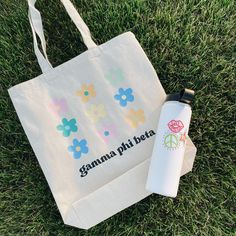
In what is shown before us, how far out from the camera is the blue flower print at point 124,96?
4.07ft

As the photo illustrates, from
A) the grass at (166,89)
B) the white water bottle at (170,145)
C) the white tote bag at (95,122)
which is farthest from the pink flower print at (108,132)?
the grass at (166,89)

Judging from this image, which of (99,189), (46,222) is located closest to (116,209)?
(99,189)

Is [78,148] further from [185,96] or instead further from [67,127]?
[185,96]

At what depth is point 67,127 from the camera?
48.6 inches

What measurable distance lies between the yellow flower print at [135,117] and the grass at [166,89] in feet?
0.69

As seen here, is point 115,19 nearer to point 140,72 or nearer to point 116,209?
point 140,72

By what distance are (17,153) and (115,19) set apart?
626mm

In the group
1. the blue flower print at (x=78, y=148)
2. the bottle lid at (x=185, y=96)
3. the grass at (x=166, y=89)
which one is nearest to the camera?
the bottle lid at (x=185, y=96)

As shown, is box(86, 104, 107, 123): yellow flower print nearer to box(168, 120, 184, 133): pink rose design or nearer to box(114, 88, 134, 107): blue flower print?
box(114, 88, 134, 107): blue flower print

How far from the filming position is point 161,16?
140 cm

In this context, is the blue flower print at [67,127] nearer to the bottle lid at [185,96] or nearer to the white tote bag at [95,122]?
the white tote bag at [95,122]

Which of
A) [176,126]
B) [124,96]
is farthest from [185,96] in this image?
[124,96]

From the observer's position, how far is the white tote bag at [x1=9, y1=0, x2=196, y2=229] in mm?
1217

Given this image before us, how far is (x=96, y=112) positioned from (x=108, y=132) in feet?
0.26
